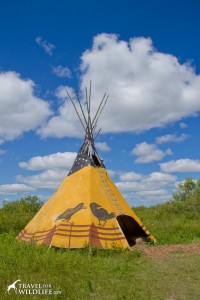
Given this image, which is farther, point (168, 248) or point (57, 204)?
point (57, 204)

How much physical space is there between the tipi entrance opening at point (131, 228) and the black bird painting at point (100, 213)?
5.32 ft

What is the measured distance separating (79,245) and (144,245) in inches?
94.9

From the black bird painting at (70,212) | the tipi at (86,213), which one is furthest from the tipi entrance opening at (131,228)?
the black bird painting at (70,212)

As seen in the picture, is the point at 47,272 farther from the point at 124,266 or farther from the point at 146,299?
the point at 146,299

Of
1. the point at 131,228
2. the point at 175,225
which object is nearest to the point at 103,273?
the point at 131,228


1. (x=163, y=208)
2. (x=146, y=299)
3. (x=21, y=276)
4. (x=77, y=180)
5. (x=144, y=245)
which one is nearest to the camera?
(x=146, y=299)

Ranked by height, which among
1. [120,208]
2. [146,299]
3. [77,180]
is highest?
[77,180]

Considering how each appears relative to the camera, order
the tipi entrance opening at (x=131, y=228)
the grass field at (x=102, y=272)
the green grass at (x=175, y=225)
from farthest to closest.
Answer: the green grass at (x=175, y=225), the tipi entrance opening at (x=131, y=228), the grass field at (x=102, y=272)

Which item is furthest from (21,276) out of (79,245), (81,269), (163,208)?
(163,208)

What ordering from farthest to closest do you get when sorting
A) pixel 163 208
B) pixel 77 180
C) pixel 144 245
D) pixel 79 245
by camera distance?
pixel 163 208 < pixel 77 180 < pixel 144 245 < pixel 79 245

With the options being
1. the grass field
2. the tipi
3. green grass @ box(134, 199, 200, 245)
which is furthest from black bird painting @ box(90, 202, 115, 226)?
green grass @ box(134, 199, 200, 245)

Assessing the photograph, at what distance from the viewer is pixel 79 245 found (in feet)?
37.6

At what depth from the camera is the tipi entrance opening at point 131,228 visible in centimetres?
1397

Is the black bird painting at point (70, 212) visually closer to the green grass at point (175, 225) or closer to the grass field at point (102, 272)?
the grass field at point (102, 272)
